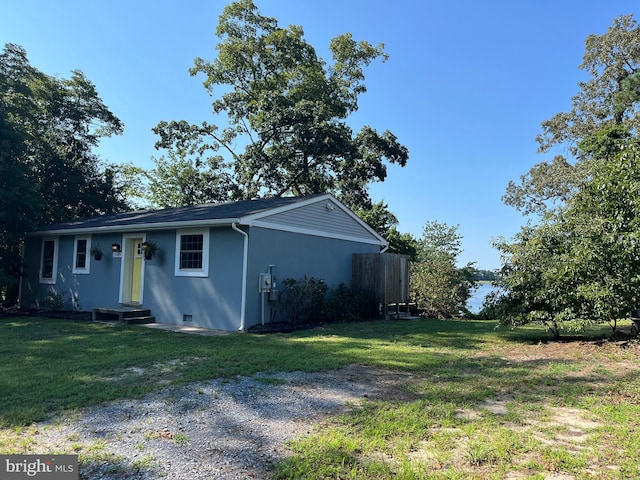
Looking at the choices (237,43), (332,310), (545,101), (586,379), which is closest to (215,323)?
(332,310)

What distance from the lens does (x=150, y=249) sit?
11180 mm

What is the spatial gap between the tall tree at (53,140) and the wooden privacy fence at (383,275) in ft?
34.8

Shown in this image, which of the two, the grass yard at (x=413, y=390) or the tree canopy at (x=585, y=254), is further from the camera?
the tree canopy at (x=585, y=254)

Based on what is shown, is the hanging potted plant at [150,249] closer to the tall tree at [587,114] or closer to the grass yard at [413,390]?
the grass yard at [413,390]

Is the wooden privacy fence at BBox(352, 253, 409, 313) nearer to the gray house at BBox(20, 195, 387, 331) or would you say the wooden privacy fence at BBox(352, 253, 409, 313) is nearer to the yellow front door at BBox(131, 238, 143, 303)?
the gray house at BBox(20, 195, 387, 331)

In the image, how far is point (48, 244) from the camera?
14.3 metres

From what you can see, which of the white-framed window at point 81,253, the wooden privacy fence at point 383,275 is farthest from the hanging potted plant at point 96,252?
the wooden privacy fence at point 383,275

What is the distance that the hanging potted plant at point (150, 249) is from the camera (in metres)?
11.2

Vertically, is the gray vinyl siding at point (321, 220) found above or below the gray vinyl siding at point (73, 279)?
above

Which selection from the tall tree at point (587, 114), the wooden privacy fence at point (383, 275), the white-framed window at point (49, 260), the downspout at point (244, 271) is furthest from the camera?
the tall tree at point (587, 114)

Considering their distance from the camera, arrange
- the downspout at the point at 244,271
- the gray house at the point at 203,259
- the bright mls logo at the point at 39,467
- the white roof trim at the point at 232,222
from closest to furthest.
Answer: the bright mls logo at the point at 39,467
the downspout at the point at 244,271
the white roof trim at the point at 232,222
the gray house at the point at 203,259

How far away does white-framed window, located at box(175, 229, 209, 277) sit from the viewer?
10445mm

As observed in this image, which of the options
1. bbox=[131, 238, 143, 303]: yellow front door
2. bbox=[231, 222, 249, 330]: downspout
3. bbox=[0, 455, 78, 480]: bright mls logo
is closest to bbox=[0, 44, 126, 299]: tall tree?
bbox=[131, 238, 143, 303]: yellow front door

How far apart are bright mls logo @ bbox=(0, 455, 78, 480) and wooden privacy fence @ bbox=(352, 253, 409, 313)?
10418mm
